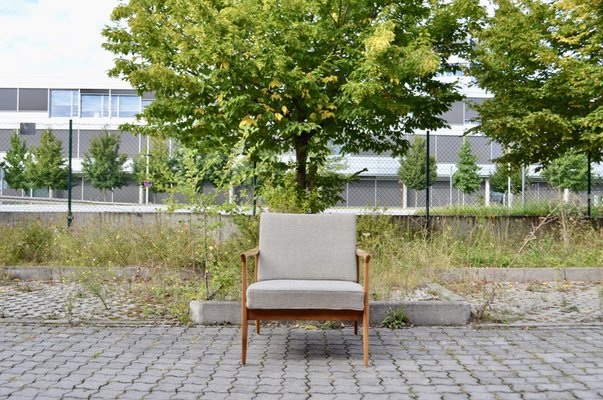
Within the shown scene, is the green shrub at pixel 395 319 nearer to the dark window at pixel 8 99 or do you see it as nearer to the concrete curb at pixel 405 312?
the concrete curb at pixel 405 312

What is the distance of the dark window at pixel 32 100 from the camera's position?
163ft

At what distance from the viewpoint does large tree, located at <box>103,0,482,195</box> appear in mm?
9602

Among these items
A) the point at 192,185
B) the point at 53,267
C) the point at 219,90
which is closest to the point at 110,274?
the point at 53,267

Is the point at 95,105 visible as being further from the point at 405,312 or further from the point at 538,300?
the point at 405,312

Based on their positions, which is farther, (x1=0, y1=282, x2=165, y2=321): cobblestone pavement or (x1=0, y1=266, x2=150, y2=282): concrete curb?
(x1=0, y1=266, x2=150, y2=282): concrete curb

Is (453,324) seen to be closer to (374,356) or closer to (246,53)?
(374,356)

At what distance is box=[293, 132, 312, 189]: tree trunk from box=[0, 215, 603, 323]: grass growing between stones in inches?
62.9

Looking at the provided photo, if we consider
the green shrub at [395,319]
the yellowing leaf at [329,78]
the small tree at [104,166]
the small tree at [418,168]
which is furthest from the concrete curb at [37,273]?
the small tree at [104,166]

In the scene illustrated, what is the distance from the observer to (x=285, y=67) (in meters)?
9.88

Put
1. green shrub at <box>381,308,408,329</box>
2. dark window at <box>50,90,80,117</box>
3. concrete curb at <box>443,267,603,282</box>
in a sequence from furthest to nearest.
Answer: dark window at <box>50,90,80,117</box>, concrete curb at <box>443,267,603,282</box>, green shrub at <box>381,308,408,329</box>

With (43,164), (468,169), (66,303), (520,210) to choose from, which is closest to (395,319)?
(66,303)

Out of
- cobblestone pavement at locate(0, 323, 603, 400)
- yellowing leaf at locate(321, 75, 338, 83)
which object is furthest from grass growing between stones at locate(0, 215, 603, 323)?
yellowing leaf at locate(321, 75, 338, 83)

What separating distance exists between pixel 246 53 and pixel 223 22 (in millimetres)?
559

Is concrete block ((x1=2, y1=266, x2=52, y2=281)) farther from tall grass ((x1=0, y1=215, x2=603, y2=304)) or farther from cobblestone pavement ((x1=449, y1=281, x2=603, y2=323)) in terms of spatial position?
cobblestone pavement ((x1=449, y1=281, x2=603, y2=323))
